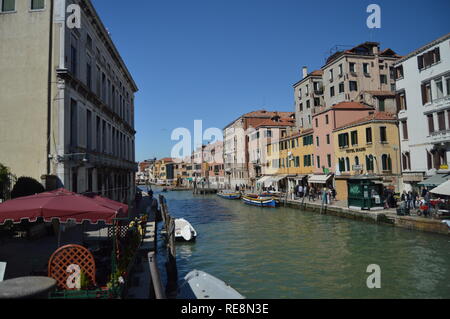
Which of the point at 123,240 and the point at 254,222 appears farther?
the point at 254,222

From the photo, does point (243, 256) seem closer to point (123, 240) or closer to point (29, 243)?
point (123, 240)

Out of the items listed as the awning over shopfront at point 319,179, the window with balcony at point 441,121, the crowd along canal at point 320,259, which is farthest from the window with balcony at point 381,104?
the crowd along canal at point 320,259

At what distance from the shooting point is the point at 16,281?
16.3 feet

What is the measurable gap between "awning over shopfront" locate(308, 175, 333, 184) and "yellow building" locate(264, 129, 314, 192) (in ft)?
5.70

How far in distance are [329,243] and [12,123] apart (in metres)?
16.4

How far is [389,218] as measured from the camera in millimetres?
20641

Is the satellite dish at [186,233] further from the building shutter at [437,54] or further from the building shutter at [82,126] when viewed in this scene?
the building shutter at [437,54]

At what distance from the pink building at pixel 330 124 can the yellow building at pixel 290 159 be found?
5.89 feet

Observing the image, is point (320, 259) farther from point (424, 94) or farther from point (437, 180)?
point (424, 94)

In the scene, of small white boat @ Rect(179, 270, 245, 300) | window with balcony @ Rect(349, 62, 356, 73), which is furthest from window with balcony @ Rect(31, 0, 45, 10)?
window with balcony @ Rect(349, 62, 356, 73)

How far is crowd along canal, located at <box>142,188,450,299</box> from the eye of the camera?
10.4 meters

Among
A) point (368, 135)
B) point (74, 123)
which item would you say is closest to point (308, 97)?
point (368, 135)

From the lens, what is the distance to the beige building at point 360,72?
40812mm
